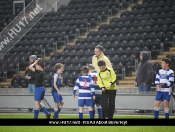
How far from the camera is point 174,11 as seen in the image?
13680 mm

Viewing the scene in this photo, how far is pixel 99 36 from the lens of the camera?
47.9ft

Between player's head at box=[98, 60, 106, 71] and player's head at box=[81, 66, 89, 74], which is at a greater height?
player's head at box=[98, 60, 106, 71]

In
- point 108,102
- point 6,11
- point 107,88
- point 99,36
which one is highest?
point 6,11

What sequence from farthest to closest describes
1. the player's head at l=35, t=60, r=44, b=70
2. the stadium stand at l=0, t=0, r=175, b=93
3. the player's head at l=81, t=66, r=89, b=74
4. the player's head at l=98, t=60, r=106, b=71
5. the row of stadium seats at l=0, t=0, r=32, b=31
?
the row of stadium seats at l=0, t=0, r=32, b=31
the stadium stand at l=0, t=0, r=175, b=93
the player's head at l=35, t=60, r=44, b=70
the player's head at l=81, t=66, r=89, b=74
the player's head at l=98, t=60, r=106, b=71

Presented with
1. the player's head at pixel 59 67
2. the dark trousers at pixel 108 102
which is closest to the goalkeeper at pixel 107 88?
the dark trousers at pixel 108 102

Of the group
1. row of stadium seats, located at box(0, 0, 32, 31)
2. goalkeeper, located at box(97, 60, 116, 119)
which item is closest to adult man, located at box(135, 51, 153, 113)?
goalkeeper, located at box(97, 60, 116, 119)

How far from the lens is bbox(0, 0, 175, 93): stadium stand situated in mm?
12961

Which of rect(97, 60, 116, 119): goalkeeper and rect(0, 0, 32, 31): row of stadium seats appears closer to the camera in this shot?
rect(97, 60, 116, 119): goalkeeper

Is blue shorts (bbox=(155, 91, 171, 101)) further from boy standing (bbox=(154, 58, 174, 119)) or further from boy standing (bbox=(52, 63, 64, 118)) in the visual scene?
boy standing (bbox=(52, 63, 64, 118))

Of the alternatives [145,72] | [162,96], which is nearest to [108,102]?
[162,96]

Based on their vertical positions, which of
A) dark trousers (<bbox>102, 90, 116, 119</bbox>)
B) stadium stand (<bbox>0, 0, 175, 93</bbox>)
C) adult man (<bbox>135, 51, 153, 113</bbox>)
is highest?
stadium stand (<bbox>0, 0, 175, 93</bbox>)

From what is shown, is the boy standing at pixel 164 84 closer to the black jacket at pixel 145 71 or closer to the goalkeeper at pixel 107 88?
the goalkeeper at pixel 107 88

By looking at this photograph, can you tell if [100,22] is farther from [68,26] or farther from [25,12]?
[25,12]

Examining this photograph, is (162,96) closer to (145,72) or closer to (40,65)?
(145,72)
